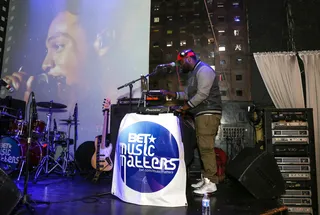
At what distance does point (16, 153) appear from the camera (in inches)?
151

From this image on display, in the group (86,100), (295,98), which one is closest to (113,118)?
(86,100)

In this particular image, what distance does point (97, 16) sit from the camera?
514 cm

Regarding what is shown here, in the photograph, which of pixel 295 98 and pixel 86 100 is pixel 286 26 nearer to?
pixel 295 98

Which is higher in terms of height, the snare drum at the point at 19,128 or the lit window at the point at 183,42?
the lit window at the point at 183,42

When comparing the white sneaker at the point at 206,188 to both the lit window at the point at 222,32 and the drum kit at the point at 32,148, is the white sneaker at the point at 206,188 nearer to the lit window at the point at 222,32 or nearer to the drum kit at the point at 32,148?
the drum kit at the point at 32,148

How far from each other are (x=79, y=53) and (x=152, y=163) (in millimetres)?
3716

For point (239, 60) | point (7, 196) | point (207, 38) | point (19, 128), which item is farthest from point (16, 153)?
point (239, 60)

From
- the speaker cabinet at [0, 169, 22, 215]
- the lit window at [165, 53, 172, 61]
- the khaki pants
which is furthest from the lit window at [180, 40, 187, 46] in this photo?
the speaker cabinet at [0, 169, 22, 215]

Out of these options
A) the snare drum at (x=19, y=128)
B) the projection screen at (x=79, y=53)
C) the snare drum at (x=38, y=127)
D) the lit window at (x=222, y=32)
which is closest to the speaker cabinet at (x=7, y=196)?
the snare drum at (x=38, y=127)

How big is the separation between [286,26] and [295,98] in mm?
1401

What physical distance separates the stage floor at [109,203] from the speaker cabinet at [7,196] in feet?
0.48

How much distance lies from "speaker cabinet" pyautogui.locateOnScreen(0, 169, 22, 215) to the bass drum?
207 centimetres

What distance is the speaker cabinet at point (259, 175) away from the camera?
2.53 meters

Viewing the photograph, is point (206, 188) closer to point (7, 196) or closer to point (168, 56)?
point (7, 196)
